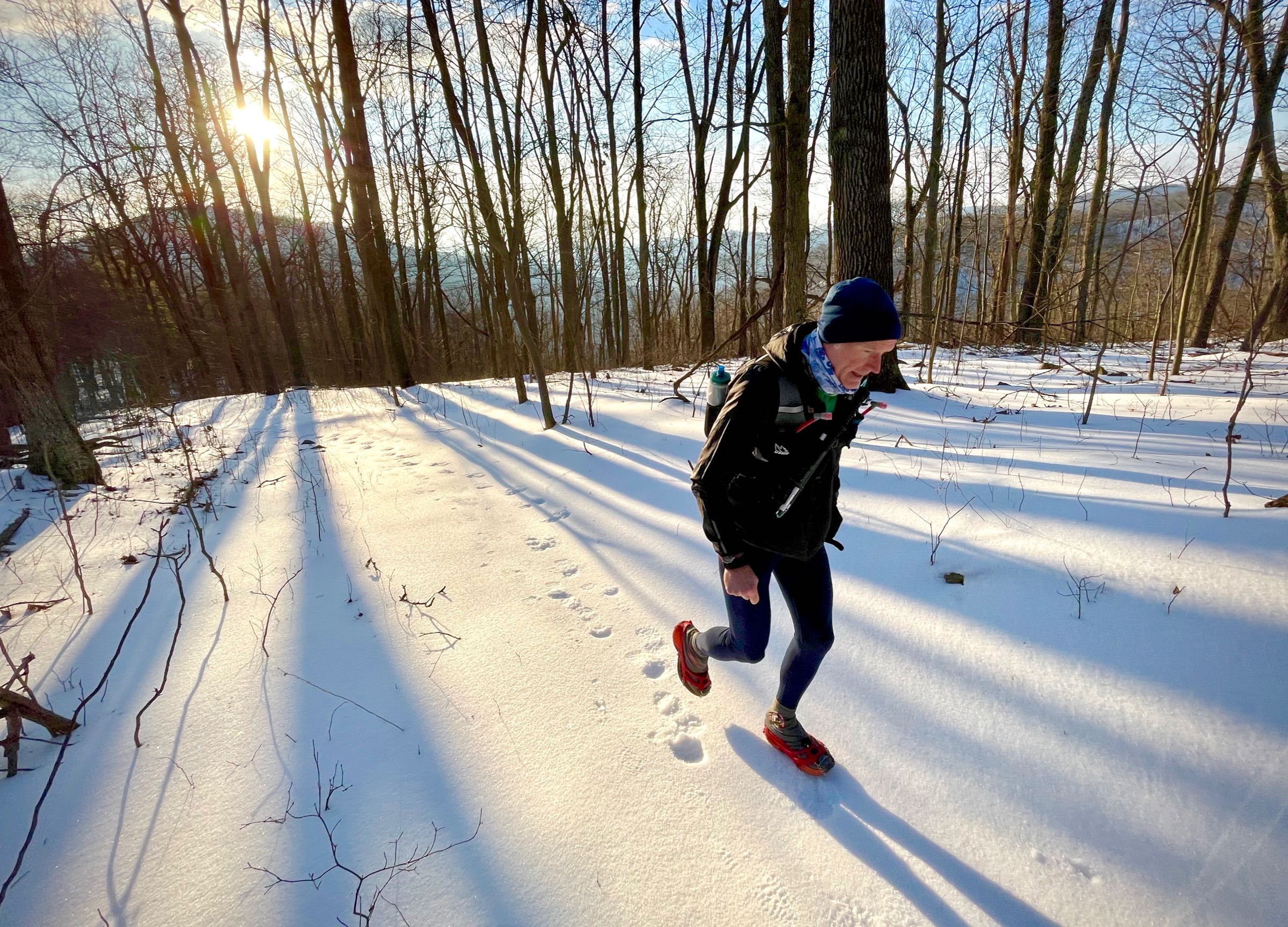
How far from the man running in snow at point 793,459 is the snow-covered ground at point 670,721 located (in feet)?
1.89

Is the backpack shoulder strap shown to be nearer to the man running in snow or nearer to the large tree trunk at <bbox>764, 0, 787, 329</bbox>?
the man running in snow

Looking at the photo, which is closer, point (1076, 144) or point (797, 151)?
point (797, 151)

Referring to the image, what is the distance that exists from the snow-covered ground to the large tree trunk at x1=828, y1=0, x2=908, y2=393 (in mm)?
3105

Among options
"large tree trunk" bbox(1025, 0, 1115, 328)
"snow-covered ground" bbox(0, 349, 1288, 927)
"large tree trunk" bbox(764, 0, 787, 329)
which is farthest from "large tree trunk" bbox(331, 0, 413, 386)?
"large tree trunk" bbox(1025, 0, 1115, 328)

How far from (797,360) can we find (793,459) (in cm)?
30

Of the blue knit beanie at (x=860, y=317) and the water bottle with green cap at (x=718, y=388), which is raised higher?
the blue knit beanie at (x=860, y=317)

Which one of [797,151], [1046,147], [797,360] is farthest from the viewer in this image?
[1046,147]

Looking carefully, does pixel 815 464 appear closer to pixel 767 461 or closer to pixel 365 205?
pixel 767 461

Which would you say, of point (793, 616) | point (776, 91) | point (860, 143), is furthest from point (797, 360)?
point (776, 91)

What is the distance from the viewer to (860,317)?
1320 mm

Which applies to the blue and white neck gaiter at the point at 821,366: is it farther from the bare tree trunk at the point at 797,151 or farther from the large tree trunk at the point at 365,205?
the large tree trunk at the point at 365,205

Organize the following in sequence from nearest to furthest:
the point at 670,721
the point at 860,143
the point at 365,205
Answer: the point at 670,721, the point at 860,143, the point at 365,205

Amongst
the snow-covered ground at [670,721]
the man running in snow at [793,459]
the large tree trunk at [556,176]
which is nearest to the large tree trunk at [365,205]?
the large tree trunk at [556,176]

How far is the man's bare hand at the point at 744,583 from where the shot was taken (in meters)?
1.50
